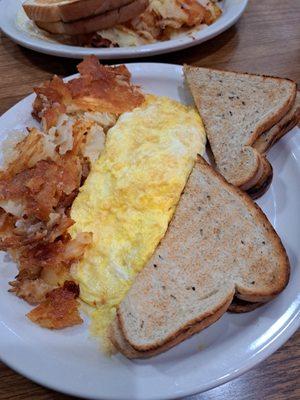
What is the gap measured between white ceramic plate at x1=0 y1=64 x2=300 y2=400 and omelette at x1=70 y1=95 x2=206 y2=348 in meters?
0.15

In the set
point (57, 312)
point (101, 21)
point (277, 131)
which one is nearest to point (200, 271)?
point (57, 312)

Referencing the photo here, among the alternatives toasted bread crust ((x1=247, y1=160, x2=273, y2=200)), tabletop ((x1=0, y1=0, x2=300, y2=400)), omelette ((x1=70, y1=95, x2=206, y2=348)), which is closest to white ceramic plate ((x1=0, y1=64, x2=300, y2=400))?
omelette ((x1=70, y1=95, x2=206, y2=348))

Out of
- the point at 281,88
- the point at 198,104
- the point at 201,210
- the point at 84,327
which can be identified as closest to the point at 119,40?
the point at 198,104

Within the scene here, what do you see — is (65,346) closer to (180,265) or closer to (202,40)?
(180,265)

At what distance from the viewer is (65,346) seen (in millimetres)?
1449

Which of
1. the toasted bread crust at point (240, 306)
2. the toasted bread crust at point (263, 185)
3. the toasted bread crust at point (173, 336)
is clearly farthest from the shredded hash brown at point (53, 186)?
the toasted bread crust at point (263, 185)

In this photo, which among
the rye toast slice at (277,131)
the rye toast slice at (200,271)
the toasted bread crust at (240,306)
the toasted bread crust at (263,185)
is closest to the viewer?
the rye toast slice at (200,271)

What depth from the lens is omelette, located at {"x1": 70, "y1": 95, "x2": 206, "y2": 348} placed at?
162 cm

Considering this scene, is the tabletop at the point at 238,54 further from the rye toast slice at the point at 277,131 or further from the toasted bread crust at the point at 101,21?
the rye toast slice at the point at 277,131

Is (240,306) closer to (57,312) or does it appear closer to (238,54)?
(57,312)

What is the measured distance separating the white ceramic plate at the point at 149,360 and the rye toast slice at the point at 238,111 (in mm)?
483

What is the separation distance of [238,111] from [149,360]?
1.31 metres

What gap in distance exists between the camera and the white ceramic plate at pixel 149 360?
4.26 ft

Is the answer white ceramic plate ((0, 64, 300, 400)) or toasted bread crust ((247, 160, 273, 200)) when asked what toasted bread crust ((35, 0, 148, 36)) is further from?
white ceramic plate ((0, 64, 300, 400))
